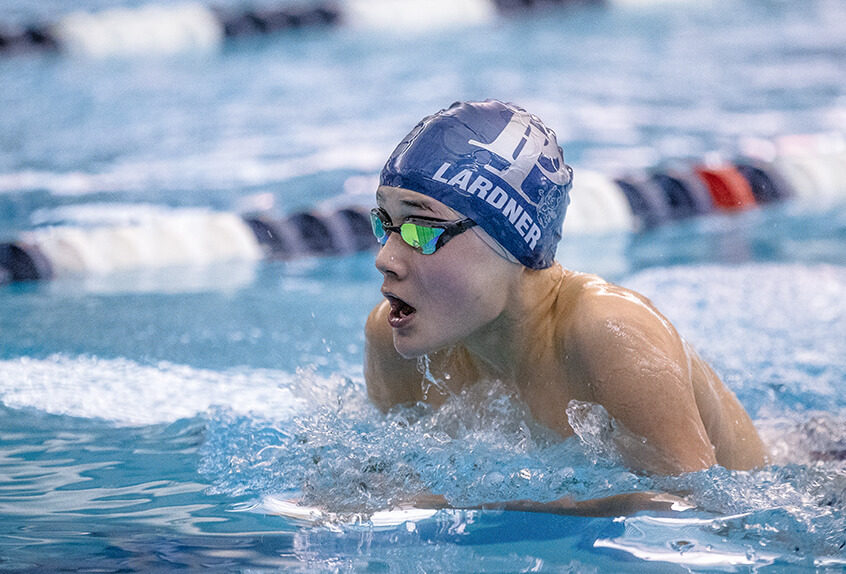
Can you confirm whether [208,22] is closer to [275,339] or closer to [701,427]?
[275,339]

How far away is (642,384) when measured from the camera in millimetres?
1991

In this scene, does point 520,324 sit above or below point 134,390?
above

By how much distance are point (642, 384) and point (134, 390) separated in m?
1.72

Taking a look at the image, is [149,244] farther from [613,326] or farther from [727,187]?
[613,326]

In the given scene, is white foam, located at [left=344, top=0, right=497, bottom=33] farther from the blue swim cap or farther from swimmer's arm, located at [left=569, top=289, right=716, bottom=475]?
swimmer's arm, located at [left=569, top=289, right=716, bottom=475]

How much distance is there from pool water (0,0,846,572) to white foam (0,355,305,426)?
12 mm

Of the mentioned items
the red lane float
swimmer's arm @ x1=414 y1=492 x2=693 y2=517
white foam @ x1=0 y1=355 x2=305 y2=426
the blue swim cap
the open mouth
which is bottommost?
white foam @ x1=0 y1=355 x2=305 y2=426

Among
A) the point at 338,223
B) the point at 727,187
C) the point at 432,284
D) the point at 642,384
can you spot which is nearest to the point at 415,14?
the point at 727,187

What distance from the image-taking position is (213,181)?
226 inches

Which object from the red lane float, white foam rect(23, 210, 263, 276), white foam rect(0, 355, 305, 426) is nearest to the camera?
white foam rect(0, 355, 305, 426)

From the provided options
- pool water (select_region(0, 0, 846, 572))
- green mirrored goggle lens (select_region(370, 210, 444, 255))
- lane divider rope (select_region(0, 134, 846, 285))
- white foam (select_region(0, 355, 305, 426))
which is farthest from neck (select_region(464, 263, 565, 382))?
lane divider rope (select_region(0, 134, 846, 285))

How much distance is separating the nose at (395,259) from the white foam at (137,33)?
6601 millimetres

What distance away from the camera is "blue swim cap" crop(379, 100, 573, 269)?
2.10 m

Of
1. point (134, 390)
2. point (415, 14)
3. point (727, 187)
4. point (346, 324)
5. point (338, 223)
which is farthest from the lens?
point (415, 14)
